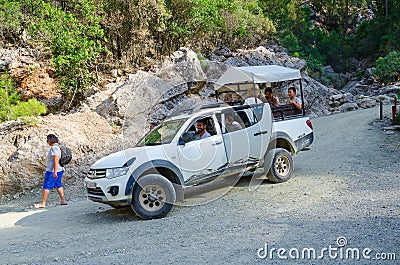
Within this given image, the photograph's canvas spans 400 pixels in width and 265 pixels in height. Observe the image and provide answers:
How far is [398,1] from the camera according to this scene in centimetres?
3697

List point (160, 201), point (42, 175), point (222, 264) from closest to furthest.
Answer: point (222, 264), point (160, 201), point (42, 175)

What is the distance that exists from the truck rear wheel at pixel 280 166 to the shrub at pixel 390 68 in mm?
26089

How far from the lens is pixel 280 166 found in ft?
28.2

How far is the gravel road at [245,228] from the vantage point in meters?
4.67

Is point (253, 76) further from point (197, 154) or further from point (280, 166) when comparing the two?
point (197, 154)

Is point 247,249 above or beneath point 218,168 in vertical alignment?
beneath

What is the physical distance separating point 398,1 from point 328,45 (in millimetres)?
7478

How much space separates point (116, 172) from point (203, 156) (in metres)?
1.70

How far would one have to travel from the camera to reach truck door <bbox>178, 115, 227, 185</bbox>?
279 inches

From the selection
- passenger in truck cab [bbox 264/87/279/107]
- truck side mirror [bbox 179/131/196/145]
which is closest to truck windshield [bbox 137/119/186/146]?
A: truck side mirror [bbox 179/131/196/145]

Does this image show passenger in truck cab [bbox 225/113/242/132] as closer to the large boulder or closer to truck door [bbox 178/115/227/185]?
truck door [bbox 178/115/227/185]

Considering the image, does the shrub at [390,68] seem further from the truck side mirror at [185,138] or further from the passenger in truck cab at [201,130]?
the truck side mirror at [185,138]

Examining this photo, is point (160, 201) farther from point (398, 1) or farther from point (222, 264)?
point (398, 1)

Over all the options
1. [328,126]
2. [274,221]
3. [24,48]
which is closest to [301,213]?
[274,221]
